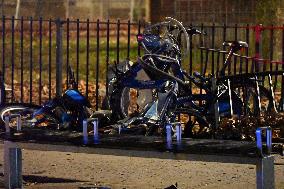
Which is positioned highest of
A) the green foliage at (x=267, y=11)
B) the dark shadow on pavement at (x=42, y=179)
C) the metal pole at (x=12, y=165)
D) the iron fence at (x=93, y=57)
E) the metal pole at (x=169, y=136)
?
the green foliage at (x=267, y=11)

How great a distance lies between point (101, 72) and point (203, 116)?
9.09 m

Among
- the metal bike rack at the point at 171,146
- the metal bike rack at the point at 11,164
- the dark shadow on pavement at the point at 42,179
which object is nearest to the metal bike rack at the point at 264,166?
the metal bike rack at the point at 171,146

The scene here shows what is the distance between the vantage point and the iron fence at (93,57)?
12.6 metres

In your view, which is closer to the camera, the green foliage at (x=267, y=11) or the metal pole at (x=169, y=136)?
the metal pole at (x=169, y=136)

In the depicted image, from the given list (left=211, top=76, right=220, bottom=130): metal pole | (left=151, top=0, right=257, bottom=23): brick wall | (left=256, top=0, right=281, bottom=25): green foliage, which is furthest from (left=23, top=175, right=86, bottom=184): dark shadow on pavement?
(left=151, top=0, right=257, bottom=23): brick wall

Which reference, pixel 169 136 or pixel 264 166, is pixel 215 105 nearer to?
pixel 169 136

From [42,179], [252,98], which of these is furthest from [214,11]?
[42,179]

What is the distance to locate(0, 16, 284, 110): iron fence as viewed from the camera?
1262 centimetres

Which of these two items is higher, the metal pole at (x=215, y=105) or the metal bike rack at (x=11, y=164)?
the metal pole at (x=215, y=105)

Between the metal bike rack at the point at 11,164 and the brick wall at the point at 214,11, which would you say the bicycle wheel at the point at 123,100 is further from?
the brick wall at the point at 214,11

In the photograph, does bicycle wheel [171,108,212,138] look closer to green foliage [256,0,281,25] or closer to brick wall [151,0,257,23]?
green foliage [256,0,281,25]

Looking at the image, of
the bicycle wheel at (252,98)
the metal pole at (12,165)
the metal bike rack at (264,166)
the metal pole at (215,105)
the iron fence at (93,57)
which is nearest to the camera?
the metal bike rack at (264,166)

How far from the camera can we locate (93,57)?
74.3 ft

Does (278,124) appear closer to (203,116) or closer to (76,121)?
(203,116)
